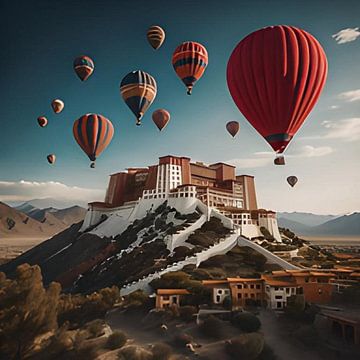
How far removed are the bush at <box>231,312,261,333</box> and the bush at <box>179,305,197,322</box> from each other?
282cm

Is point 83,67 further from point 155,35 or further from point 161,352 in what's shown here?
point 161,352

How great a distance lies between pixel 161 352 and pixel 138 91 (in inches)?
777

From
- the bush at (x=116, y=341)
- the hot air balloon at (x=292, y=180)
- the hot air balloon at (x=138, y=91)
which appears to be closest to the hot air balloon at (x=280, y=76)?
the hot air balloon at (x=138, y=91)

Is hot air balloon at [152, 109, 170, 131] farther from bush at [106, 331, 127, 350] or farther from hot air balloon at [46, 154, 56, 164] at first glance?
bush at [106, 331, 127, 350]

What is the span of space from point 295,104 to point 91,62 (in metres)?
21.2

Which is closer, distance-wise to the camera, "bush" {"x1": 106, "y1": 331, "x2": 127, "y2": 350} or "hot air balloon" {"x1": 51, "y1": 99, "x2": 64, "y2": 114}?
"bush" {"x1": 106, "y1": 331, "x2": 127, "y2": 350}

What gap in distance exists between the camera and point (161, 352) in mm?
16375

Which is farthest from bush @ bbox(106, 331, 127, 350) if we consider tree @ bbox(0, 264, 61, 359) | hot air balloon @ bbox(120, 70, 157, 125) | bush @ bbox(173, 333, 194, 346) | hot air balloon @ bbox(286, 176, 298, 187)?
hot air balloon @ bbox(286, 176, 298, 187)

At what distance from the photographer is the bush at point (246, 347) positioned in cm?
1620

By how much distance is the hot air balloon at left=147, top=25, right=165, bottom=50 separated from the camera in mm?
26562

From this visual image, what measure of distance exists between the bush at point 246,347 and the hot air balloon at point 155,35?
22744 mm

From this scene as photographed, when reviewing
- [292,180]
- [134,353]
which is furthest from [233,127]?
[134,353]

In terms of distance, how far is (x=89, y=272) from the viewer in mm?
41438

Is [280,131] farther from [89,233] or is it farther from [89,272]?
[89,233]
